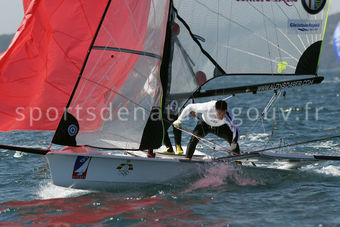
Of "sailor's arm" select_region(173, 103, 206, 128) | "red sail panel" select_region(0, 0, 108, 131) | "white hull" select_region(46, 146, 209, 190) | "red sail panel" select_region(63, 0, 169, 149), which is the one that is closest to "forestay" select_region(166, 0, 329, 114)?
"sailor's arm" select_region(173, 103, 206, 128)

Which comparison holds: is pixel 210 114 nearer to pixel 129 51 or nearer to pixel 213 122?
pixel 213 122

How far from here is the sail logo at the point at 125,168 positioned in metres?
6.77

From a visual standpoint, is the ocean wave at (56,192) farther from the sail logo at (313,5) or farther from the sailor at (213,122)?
the sail logo at (313,5)

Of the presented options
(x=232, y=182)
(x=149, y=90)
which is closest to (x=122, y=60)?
(x=149, y=90)

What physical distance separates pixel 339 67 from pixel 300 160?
152m

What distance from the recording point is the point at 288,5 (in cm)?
762

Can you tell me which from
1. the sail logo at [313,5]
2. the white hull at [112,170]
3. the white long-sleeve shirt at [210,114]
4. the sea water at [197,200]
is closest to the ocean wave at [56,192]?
the sea water at [197,200]

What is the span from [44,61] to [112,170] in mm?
1828

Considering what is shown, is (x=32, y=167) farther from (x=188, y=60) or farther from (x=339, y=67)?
(x=339, y=67)

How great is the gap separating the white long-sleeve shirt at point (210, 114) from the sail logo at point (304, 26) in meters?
1.63

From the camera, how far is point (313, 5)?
25.2 ft

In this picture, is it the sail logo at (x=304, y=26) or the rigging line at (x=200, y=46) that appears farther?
the sail logo at (x=304, y=26)

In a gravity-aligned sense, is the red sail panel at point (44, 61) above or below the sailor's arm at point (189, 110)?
above

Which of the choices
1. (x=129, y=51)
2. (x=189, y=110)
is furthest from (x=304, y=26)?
(x=129, y=51)
